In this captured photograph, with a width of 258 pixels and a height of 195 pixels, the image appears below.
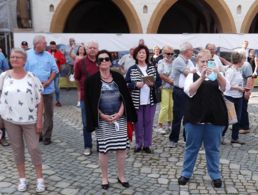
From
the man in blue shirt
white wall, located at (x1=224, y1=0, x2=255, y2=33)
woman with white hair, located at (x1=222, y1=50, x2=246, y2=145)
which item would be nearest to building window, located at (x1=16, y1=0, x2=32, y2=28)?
white wall, located at (x1=224, y1=0, x2=255, y2=33)

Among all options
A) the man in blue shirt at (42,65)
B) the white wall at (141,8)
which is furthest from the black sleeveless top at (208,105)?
the white wall at (141,8)

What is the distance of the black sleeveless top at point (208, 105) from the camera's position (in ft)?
14.3

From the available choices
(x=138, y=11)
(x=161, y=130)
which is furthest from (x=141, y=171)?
(x=138, y=11)

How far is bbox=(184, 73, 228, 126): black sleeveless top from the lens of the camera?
4.35 meters

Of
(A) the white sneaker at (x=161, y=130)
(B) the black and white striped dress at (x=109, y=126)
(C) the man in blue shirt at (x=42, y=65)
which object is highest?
(C) the man in blue shirt at (x=42, y=65)

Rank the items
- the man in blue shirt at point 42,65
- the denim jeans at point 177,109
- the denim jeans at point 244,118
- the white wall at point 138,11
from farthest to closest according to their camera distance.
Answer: the white wall at point 138,11 → the denim jeans at point 244,118 → the denim jeans at point 177,109 → the man in blue shirt at point 42,65

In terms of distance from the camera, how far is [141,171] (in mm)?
5199

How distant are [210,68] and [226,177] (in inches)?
61.7

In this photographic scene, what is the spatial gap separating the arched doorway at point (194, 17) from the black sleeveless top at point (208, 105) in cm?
1225

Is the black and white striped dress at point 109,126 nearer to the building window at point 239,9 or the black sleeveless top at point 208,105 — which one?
the black sleeveless top at point 208,105

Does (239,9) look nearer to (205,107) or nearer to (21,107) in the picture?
(205,107)

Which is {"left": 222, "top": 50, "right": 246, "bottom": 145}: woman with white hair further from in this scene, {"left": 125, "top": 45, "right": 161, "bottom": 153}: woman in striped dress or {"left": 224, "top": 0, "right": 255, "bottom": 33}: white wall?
{"left": 224, "top": 0, "right": 255, "bottom": 33}: white wall

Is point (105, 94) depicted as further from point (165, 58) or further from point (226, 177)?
point (165, 58)

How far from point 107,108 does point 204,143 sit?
1198 millimetres
